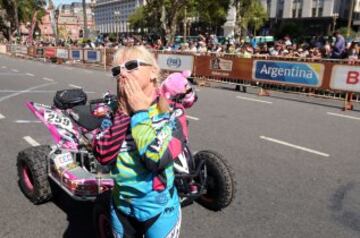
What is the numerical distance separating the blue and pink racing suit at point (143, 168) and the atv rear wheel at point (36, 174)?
214 centimetres

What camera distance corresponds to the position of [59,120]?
3.85 m

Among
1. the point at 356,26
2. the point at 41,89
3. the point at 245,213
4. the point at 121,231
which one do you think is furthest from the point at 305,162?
the point at 356,26

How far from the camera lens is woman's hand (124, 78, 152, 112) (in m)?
1.61

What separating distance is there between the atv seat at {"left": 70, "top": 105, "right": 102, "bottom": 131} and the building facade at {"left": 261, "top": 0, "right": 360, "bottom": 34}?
7604cm

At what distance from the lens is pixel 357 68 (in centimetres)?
985

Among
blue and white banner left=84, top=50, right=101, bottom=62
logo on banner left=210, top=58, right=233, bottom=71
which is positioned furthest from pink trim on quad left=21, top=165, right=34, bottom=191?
blue and white banner left=84, top=50, right=101, bottom=62

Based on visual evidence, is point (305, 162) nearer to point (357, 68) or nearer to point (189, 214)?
point (189, 214)

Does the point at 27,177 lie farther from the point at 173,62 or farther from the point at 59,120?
the point at 173,62

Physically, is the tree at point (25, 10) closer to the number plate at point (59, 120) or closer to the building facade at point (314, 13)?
the building facade at point (314, 13)

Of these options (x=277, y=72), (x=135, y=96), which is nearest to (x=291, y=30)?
(x=277, y=72)

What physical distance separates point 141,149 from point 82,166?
228 centimetres

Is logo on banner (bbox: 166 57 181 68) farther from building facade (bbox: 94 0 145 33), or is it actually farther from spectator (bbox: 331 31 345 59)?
building facade (bbox: 94 0 145 33)

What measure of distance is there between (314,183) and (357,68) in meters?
6.34

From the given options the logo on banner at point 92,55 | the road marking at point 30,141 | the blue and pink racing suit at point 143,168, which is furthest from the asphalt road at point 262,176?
the logo on banner at point 92,55
